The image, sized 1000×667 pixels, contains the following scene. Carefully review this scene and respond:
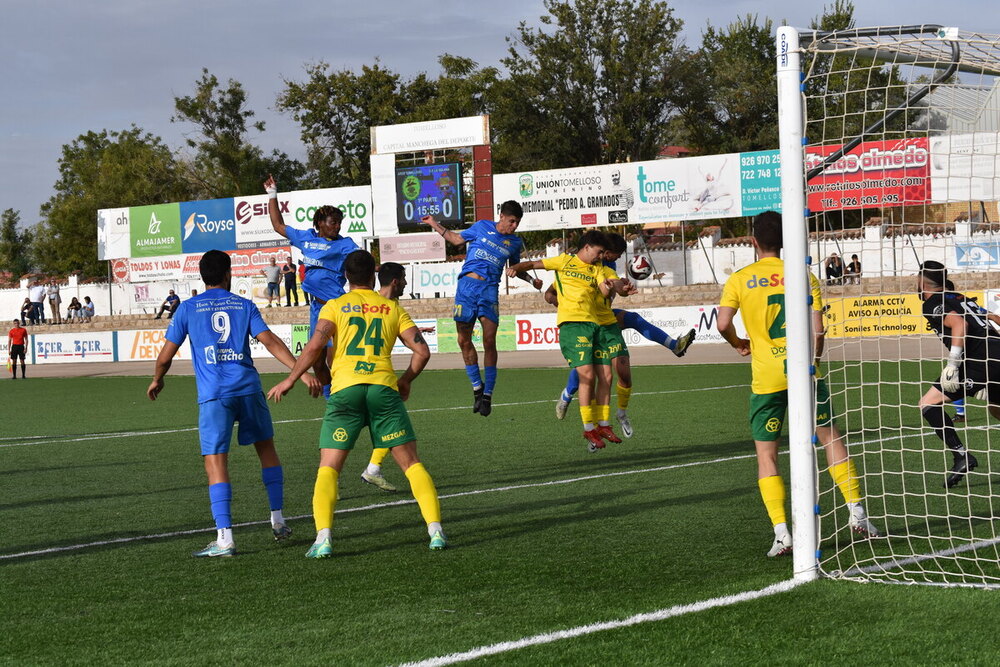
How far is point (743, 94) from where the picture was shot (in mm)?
64188

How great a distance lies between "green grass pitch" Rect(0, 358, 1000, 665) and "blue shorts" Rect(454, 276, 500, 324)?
144 centimetres

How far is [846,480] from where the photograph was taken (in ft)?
22.6

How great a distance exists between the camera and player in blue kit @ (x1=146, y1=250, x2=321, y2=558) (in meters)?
7.26

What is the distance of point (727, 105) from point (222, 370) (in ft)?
201

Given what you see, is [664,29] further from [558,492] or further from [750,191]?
[558,492]

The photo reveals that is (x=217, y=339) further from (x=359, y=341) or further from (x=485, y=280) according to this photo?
(x=485, y=280)

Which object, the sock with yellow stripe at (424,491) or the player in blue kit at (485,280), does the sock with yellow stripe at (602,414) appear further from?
the sock with yellow stripe at (424,491)

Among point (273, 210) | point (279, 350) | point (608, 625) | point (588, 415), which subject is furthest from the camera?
point (588, 415)

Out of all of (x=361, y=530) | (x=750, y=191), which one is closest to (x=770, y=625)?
(x=361, y=530)

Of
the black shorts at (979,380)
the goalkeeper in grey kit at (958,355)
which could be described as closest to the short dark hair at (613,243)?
the goalkeeper in grey kit at (958,355)

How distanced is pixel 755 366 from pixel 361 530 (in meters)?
2.86

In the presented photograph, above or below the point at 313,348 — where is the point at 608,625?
below

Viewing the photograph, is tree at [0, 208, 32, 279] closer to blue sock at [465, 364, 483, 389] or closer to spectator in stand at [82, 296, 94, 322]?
spectator in stand at [82, 296, 94, 322]

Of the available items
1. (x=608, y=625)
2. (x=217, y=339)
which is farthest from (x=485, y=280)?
(x=608, y=625)
